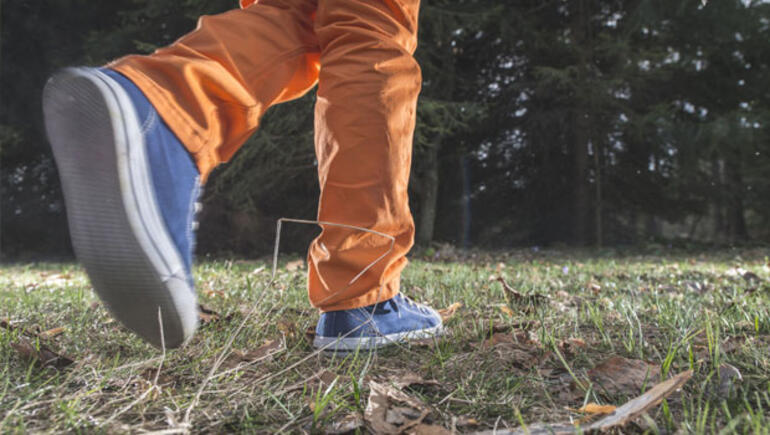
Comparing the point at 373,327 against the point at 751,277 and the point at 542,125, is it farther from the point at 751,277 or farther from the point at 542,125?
the point at 542,125

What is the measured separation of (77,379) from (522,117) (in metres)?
7.77

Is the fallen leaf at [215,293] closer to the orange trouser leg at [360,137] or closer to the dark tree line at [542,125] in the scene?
the orange trouser leg at [360,137]

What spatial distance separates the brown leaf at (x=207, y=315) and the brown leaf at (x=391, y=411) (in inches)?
30.3

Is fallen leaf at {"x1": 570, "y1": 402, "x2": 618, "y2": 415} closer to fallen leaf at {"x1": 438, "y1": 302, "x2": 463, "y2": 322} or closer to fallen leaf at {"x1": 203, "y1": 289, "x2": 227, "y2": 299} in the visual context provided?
fallen leaf at {"x1": 438, "y1": 302, "x2": 463, "y2": 322}

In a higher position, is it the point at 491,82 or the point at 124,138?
the point at 491,82

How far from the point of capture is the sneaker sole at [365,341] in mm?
1203

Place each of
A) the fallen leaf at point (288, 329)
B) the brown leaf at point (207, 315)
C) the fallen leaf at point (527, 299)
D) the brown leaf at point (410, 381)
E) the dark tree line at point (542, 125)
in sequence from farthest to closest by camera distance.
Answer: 1. the dark tree line at point (542, 125)
2. the fallen leaf at point (527, 299)
3. the brown leaf at point (207, 315)
4. the fallen leaf at point (288, 329)
5. the brown leaf at point (410, 381)

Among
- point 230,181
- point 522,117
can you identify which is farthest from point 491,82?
point 230,181

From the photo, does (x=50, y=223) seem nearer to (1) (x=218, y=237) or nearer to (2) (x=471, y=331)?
(1) (x=218, y=237)

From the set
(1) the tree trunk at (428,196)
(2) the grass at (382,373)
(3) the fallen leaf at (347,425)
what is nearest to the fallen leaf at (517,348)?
(2) the grass at (382,373)

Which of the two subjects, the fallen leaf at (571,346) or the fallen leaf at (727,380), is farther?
the fallen leaf at (571,346)

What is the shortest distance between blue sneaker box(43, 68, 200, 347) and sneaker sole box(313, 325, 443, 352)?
0.37 metres

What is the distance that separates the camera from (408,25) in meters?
1.25

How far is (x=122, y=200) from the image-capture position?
33.2 inches
